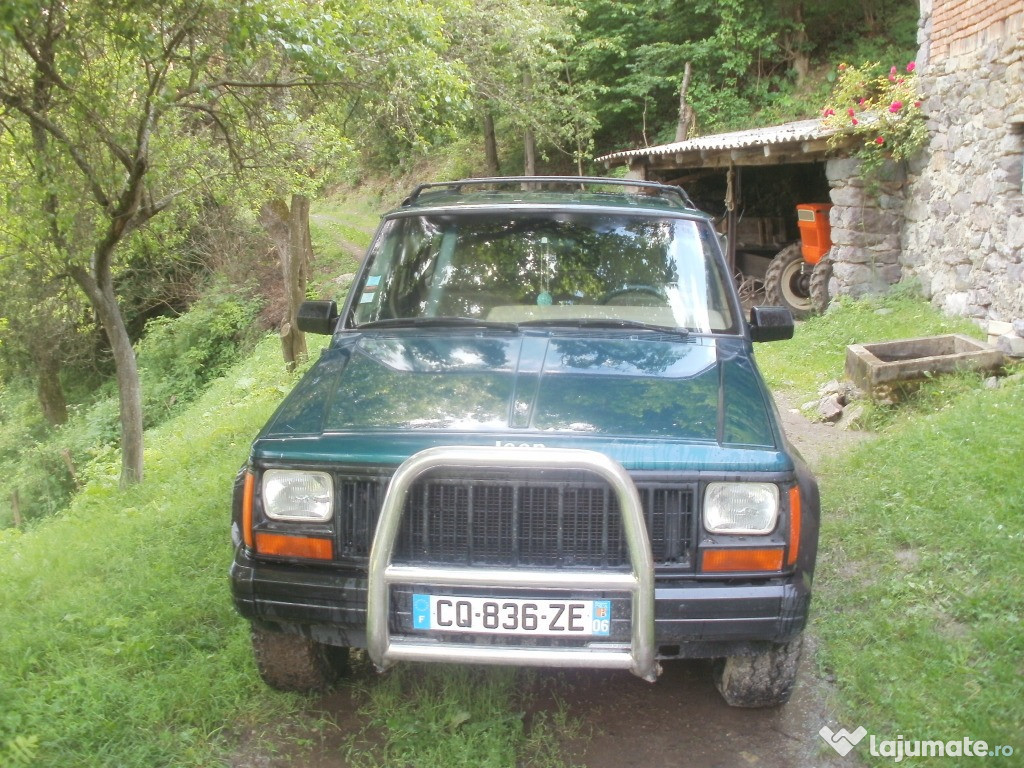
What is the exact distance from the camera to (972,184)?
368 inches

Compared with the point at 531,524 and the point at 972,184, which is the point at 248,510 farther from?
the point at 972,184

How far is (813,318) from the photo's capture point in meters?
11.5

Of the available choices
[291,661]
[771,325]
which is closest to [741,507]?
[771,325]

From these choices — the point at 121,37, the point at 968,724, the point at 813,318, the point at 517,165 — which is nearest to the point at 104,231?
the point at 121,37

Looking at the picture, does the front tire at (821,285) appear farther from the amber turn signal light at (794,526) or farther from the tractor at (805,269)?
the amber turn signal light at (794,526)

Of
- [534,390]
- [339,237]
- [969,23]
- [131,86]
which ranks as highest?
[969,23]

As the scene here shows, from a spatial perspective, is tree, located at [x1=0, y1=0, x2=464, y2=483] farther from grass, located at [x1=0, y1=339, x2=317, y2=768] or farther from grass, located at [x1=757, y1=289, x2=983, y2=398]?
A: grass, located at [x1=757, y1=289, x2=983, y2=398]

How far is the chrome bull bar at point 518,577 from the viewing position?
251 centimetres

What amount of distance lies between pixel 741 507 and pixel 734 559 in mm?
158

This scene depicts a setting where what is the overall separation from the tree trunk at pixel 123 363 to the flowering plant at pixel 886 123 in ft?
27.4

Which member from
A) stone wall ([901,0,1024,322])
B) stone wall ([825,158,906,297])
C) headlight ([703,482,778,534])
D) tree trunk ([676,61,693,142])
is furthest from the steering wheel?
tree trunk ([676,61,693,142])

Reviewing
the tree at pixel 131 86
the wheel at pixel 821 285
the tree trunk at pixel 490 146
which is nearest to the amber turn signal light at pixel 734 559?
the tree at pixel 131 86

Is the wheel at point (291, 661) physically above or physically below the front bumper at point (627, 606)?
below

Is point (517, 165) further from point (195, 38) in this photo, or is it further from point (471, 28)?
point (195, 38)
